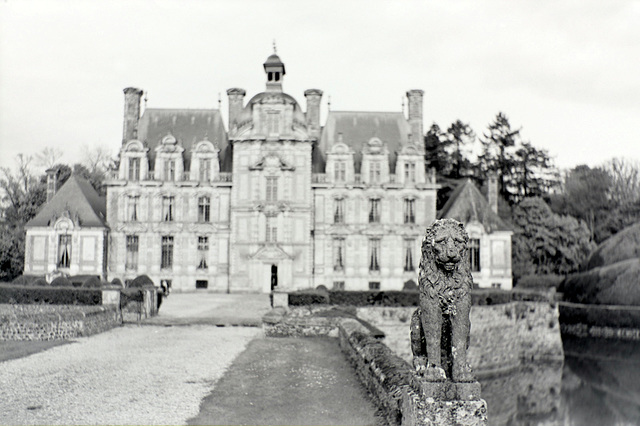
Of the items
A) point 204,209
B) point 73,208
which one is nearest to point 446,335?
point 204,209

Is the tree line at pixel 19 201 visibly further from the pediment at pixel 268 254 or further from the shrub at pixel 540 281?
the shrub at pixel 540 281

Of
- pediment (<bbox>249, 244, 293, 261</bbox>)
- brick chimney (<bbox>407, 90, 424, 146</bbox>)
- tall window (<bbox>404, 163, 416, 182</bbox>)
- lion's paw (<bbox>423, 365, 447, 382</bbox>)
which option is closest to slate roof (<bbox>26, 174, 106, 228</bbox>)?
pediment (<bbox>249, 244, 293, 261</bbox>)

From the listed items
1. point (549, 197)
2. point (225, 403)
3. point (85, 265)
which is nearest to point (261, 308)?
point (85, 265)

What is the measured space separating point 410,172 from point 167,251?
15577 millimetres

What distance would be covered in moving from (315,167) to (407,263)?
8.20m

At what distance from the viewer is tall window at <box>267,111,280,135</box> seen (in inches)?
1439

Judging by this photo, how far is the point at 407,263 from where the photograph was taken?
3697 cm

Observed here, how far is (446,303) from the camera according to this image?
6.11m

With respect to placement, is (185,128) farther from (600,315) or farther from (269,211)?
(600,315)

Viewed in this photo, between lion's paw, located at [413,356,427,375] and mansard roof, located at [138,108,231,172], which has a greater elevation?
mansard roof, located at [138,108,231,172]

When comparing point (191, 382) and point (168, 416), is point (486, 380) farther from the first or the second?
point (168, 416)

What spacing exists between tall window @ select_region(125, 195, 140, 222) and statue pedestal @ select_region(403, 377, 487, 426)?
109 feet

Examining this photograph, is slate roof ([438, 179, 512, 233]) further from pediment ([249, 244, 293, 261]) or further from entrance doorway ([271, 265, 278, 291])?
entrance doorway ([271, 265, 278, 291])

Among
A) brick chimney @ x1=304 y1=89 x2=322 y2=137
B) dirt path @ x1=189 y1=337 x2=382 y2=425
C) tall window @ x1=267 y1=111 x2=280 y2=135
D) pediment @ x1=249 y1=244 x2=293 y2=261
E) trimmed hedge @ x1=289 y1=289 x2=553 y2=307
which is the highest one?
brick chimney @ x1=304 y1=89 x2=322 y2=137
